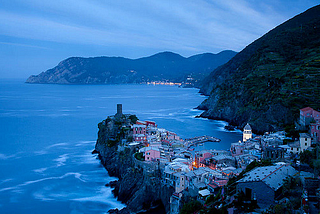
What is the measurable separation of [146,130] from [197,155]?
10902 millimetres

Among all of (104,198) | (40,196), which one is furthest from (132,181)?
(40,196)

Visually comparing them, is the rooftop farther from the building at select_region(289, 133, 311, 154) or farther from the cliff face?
the building at select_region(289, 133, 311, 154)

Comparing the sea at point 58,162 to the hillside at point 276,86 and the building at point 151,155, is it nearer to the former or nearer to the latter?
the building at point 151,155

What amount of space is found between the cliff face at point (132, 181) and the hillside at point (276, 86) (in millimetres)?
28411

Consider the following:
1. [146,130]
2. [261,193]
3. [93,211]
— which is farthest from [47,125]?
[261,193]

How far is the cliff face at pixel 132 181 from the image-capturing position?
2473 centimetres

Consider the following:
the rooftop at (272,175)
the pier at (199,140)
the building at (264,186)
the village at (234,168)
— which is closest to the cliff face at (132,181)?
the village at (234,168)

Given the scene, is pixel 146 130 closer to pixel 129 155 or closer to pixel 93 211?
pixel 129 155

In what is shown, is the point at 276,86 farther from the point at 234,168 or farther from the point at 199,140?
the point at 234,168

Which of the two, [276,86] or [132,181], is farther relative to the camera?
[276,86]

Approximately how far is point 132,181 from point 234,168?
9305 mm

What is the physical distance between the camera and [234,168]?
25734 mm

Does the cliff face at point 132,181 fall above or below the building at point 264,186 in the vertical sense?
below

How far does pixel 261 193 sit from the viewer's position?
1498 cm
